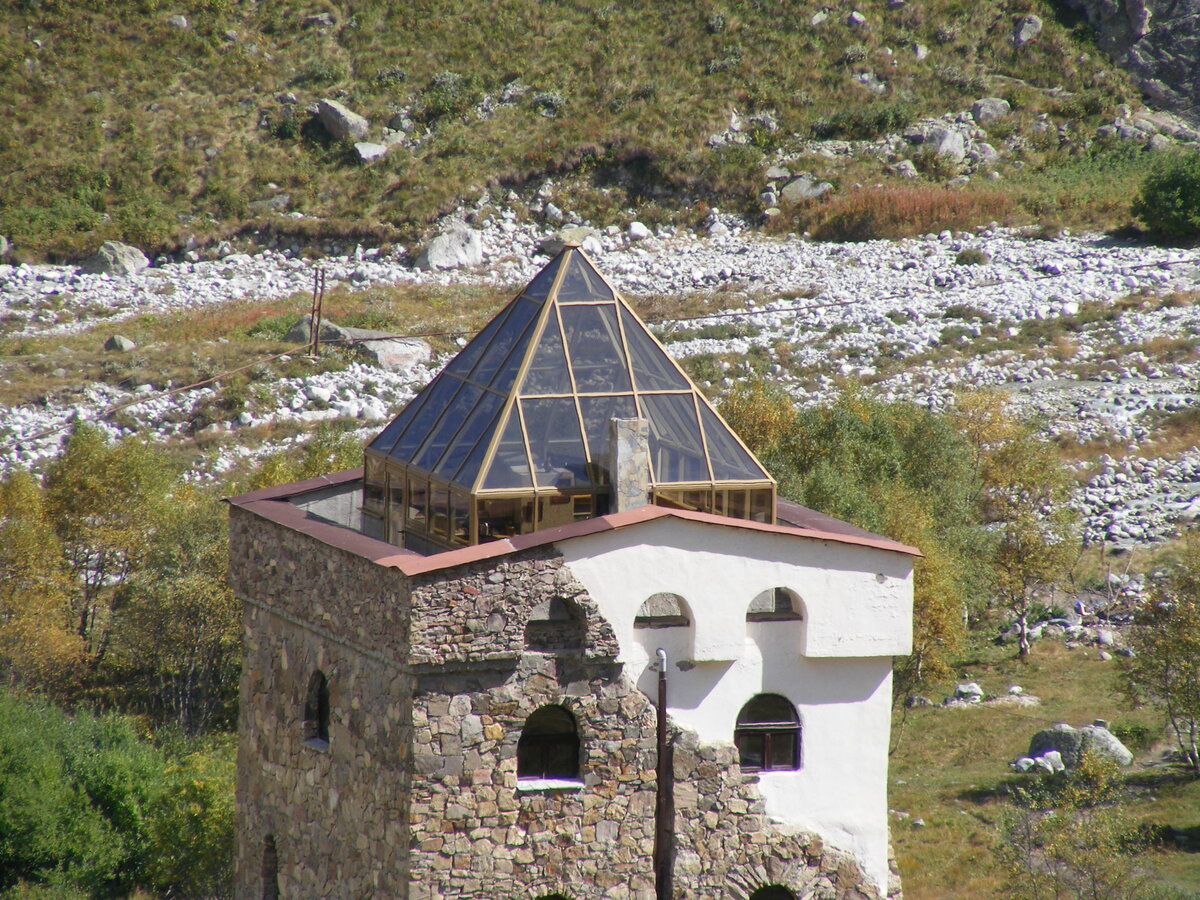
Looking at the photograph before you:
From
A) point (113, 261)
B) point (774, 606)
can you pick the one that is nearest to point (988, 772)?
point (774, 606)

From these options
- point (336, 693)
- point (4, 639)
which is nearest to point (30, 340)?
point (4, 639)

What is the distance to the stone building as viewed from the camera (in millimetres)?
20562

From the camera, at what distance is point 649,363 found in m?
24.0

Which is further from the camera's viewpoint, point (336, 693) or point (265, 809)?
point (265, 809)

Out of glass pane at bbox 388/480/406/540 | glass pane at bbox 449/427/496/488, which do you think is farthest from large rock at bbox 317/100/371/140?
glass pane at bbox 449/427/496/488

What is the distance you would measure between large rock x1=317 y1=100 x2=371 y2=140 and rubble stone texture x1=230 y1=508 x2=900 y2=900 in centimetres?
6159

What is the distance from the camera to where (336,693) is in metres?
22.3

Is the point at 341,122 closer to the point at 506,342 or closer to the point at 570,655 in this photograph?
the point at 506,342

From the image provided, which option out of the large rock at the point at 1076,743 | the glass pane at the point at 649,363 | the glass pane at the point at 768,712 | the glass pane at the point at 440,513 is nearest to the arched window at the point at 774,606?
the glass pane at the point at 768,712

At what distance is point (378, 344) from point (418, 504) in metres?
38.3

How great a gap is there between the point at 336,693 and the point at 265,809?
338 cm

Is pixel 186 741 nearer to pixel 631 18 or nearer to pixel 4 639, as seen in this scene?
pixel 4 639

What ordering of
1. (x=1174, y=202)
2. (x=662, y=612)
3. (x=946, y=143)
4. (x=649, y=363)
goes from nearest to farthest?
1. (x=662, y=612)
2. (x=649, y=363)
3. (x=1174, y=202)
4. (x=946, y=143)

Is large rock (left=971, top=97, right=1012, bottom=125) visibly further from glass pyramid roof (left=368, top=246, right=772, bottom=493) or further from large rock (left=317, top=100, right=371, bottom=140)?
glass pyramid roof (left=368, top=246, right=772, bottom=493)
